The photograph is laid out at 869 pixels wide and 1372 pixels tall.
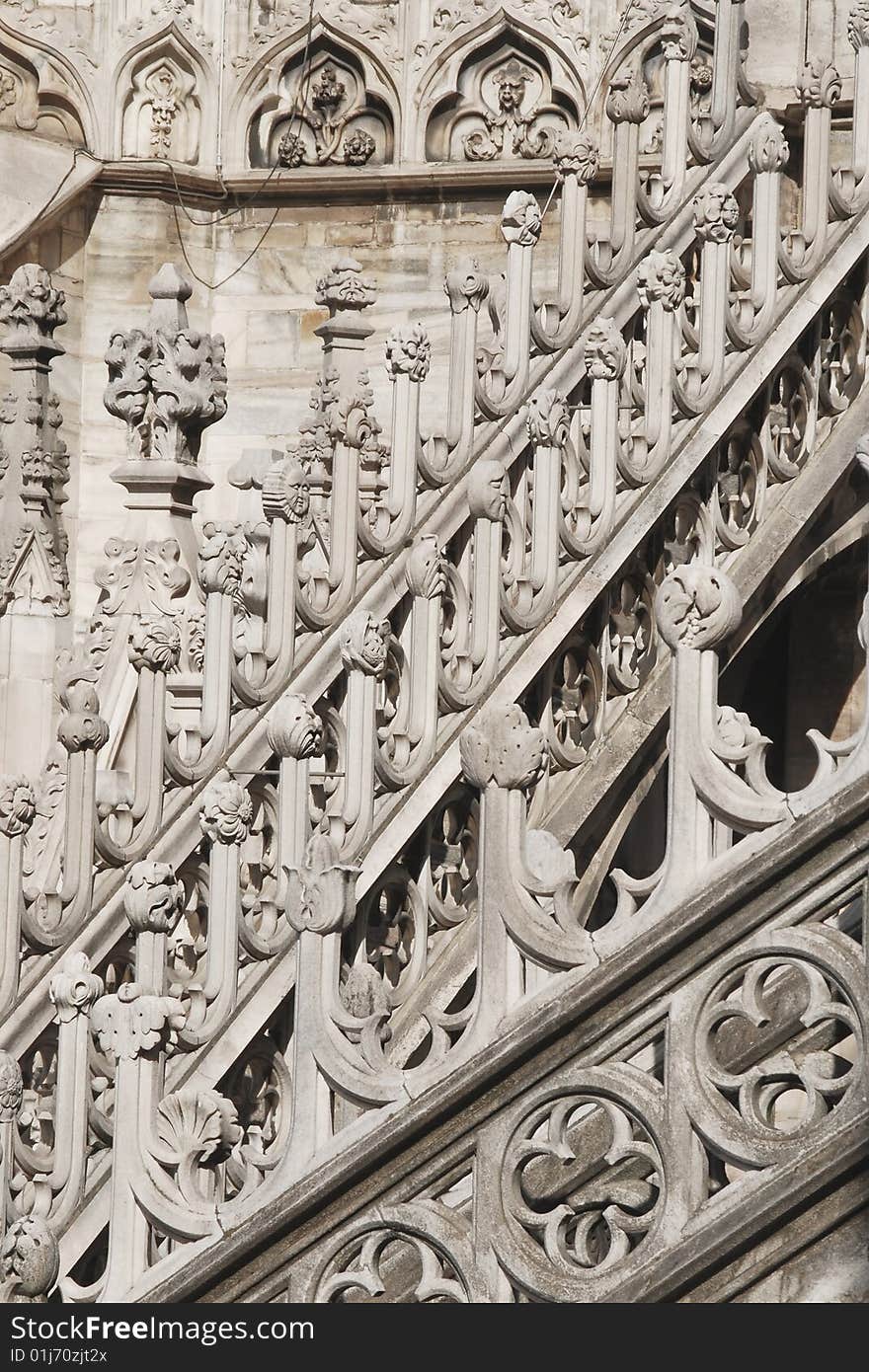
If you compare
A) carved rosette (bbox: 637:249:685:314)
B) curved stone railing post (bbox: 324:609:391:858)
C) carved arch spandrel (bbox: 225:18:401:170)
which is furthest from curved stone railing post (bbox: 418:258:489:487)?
carved arch spandrel (bbox: 225:18:401:170)

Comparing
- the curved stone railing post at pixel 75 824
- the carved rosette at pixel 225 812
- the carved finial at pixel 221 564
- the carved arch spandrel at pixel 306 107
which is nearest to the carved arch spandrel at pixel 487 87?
the carved arch spandrel at pixel 306 107

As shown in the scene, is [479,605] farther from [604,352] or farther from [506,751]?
[506,751]

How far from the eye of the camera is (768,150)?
8.66 metres

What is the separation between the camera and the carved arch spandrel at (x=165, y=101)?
11602 millimetres

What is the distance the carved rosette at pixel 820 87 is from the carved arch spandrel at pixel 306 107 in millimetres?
2947

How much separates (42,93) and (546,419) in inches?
170

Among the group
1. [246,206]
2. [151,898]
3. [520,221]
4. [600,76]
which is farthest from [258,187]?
[151,898]

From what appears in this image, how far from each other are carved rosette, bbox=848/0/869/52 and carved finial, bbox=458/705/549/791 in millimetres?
4162

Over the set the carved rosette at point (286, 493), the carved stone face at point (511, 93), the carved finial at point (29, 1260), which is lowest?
the carved finial at point (29, 1260)

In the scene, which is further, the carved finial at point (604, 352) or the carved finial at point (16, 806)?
the carved finial at point (604, 352)

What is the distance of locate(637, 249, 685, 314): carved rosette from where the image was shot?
8.34m

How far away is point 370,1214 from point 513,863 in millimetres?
685

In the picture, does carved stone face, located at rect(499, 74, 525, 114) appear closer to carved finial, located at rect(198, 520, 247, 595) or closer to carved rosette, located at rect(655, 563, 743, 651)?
carved finial, located at rect(198, 520, 247, 595)

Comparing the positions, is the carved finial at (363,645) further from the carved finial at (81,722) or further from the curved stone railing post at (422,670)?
the carved finial at (81,722)
